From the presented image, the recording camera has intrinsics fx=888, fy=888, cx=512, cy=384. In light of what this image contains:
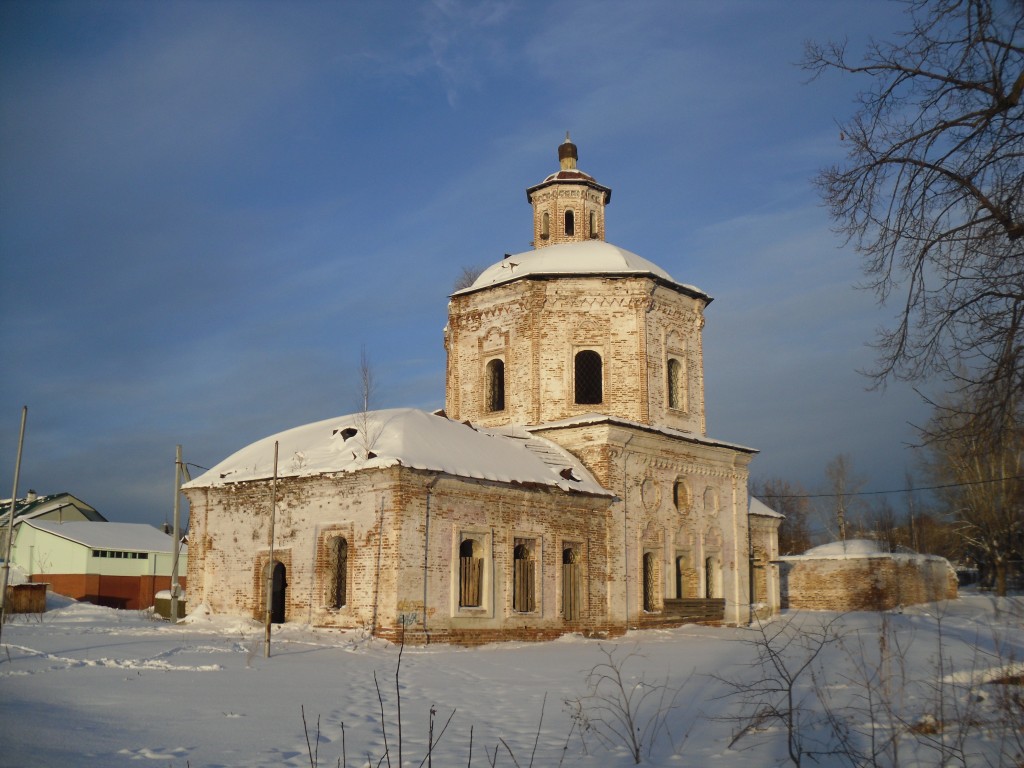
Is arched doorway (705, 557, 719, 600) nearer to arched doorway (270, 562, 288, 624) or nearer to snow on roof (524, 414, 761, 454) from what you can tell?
snow on roof (524, 414, 761, 454)

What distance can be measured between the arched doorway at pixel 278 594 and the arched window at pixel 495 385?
7.48 metres

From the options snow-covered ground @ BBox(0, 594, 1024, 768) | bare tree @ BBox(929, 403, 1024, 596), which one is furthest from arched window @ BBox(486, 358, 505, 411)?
bare tree @ BBox(929, 403, 1024, 596)

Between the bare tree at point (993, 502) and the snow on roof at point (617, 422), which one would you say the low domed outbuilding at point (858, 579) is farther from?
the snow on roof at point (617, 422)

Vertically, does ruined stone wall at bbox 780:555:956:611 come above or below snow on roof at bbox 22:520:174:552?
below

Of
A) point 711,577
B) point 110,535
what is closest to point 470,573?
point 711,577

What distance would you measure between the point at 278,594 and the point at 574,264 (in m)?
11.4

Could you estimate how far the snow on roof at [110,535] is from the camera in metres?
40.0

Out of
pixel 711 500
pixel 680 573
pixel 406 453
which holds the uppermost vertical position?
pixel 406 453

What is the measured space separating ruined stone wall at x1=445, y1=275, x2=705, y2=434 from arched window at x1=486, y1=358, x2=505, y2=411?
7.2 inches

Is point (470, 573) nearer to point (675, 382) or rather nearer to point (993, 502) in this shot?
point (675, 382)

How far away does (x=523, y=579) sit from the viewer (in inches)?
763

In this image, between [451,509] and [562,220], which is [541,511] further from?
[562,220]

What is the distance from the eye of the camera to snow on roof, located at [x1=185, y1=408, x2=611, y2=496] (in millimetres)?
18141


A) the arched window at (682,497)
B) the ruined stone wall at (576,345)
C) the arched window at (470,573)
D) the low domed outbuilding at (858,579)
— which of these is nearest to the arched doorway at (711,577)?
the arched window at (682,497)
